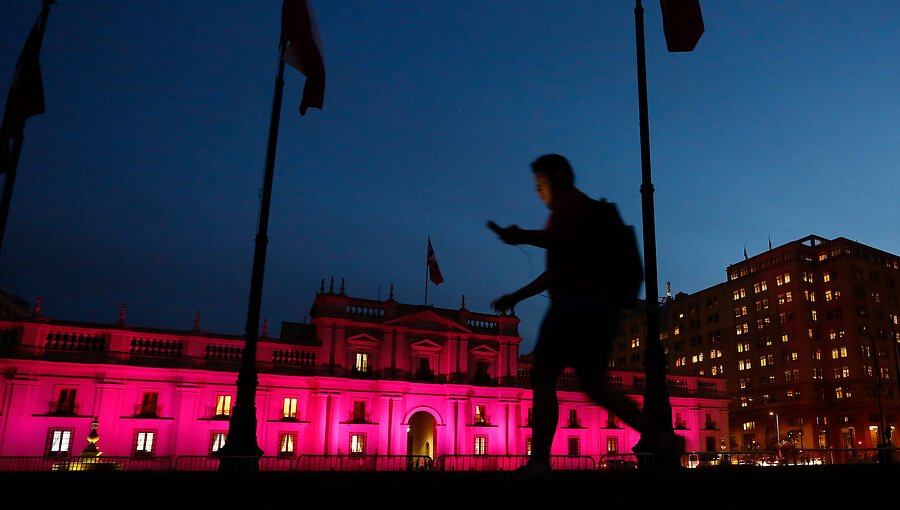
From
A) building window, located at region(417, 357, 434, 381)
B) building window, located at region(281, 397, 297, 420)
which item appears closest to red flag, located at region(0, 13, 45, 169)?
building window, located at region(281, 397, 297, 420)

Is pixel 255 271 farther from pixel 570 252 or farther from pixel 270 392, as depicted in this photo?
pixel 270 392

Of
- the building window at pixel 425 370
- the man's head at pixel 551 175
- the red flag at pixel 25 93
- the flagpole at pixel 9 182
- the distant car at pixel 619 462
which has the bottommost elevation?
the distant car at pixel 619 462

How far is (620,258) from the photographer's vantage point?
4543 mm

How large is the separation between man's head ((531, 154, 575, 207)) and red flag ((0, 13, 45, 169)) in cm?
1644

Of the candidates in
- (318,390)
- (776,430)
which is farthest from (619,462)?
(776,430)

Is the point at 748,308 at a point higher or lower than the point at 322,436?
higher

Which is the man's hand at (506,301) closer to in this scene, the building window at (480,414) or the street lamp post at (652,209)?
the street lamp post at (652,209)

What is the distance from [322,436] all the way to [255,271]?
81.6ft

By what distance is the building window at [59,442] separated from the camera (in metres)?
32.3

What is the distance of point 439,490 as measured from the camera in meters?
3.95

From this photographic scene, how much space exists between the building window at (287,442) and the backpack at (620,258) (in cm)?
3538

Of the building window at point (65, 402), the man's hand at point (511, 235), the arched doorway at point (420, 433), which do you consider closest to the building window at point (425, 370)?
the arched doorway at point (420, 433)

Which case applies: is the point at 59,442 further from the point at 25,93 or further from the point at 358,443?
the point at 25,93

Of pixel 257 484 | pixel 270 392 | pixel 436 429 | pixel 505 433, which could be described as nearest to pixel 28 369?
pixel 270 392
